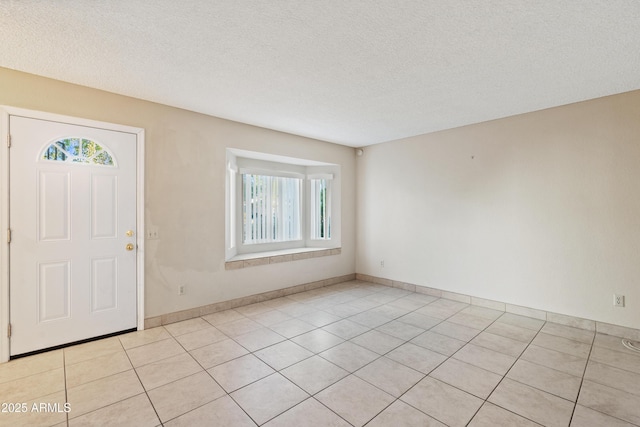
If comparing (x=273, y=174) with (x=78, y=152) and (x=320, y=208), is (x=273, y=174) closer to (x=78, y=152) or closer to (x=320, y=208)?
(x=320, y=208)

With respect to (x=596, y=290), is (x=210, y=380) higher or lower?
lower

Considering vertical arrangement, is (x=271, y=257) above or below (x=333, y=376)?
above

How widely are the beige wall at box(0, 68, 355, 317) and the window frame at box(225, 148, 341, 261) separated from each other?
0.26m

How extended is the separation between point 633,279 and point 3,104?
6.30 meters

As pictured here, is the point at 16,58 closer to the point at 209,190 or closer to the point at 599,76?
the point at 209,190

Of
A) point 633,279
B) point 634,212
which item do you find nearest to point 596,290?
point 633,279

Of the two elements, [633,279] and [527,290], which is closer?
[633,279]

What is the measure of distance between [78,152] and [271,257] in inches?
103

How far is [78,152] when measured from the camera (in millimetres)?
2887

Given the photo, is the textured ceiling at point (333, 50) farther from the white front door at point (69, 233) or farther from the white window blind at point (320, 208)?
the white window blind at point (320, 208)

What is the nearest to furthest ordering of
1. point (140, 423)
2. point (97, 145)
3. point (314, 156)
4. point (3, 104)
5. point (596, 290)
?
point (140, 423)
point (3, 104)
point (97, 145)
point (596, 290)
point (314, 156)

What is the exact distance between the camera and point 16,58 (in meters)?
2.36

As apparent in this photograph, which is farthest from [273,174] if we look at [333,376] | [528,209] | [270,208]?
[528,209]

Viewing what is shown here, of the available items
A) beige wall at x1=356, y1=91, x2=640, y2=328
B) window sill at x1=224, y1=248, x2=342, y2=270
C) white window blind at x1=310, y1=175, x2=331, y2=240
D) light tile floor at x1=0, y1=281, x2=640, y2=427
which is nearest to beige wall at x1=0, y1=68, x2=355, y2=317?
window sill at x1=224, y1=248, x2=342, y2=270
